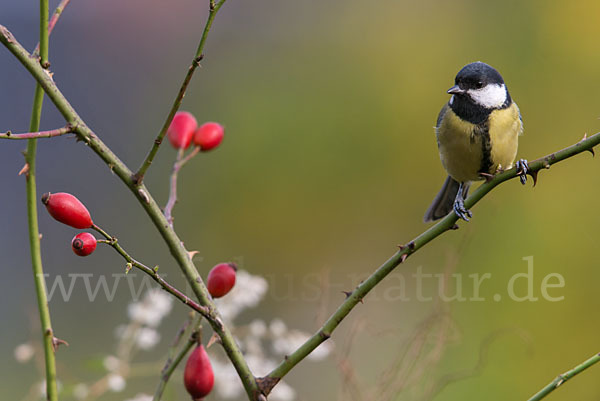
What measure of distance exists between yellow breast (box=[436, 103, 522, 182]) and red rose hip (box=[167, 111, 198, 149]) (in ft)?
2.92

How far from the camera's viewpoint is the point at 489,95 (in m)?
2.10

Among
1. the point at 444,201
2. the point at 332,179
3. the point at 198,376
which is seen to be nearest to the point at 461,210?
the point at 198,376

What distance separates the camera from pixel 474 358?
3.15m

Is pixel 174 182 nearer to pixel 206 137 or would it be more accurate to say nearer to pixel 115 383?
pixel 206 137

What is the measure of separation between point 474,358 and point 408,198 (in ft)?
3.19

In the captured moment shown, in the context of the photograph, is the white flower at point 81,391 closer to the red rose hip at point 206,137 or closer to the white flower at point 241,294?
the white flower at point 241,294

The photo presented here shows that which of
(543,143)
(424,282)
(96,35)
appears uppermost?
(96,35)

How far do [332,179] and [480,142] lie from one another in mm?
1957

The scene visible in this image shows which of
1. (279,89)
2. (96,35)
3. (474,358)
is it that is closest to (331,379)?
(474,358)

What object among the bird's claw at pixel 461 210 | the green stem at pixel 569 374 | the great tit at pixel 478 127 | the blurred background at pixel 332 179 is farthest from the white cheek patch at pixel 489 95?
the green stem at pixel 569 374

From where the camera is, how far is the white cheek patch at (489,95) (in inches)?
82.1

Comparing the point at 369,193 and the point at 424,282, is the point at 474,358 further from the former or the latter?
the point at 369,193

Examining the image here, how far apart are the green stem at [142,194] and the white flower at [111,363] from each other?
0.54 m

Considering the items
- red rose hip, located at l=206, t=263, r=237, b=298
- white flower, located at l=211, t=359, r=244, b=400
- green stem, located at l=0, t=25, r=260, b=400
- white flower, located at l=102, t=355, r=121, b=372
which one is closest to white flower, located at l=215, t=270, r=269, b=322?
white flower, located at l=211, t=359, r=244, b=400
